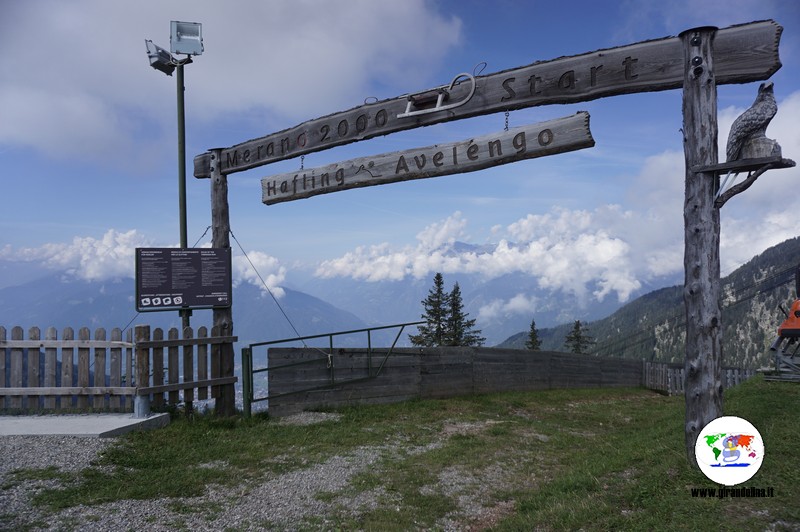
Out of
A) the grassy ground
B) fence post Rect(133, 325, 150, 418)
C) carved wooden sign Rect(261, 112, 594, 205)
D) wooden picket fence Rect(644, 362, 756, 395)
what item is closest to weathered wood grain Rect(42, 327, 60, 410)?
fence post Rect(133, 325, 150, 418)

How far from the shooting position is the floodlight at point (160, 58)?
12.3m

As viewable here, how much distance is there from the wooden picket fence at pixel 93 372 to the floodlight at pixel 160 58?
652 centimetres

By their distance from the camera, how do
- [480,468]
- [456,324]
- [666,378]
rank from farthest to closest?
1. [456,324]
2. [666,378]
3. [480,468]

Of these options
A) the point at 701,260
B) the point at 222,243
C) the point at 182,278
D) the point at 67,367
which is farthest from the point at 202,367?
the point at 701,260

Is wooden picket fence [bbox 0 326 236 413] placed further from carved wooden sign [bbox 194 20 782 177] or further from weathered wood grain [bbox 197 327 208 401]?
carved wooden sign [bbox 194 20 782 177]

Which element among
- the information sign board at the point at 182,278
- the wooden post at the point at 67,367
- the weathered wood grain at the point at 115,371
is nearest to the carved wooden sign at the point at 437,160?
the information sign board at the point at 182,278

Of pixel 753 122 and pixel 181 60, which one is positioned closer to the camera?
pixel 753 122

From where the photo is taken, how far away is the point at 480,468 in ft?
27.5

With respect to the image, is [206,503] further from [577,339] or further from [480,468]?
[577,339]

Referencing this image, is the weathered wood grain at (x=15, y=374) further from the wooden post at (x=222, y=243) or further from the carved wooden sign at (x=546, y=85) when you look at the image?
the carved wooden sign at (x=546, y=85)

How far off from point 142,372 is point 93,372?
1541mm

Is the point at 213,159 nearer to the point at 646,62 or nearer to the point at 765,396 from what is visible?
the point at 646,62

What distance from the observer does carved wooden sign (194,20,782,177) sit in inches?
Result: 271

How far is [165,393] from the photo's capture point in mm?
11078
